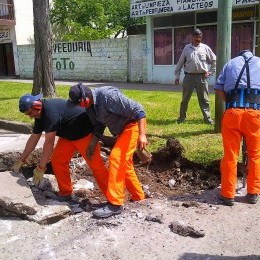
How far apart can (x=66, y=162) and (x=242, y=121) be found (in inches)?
81.6

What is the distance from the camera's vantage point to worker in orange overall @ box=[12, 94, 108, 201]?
433 cm

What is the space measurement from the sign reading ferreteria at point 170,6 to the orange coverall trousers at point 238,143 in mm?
10211

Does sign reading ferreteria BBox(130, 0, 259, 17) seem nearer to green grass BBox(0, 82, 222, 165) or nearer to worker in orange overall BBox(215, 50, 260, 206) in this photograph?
green grass BBox(0, 82, 222, 165)

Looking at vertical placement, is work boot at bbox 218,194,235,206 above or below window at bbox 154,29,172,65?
below

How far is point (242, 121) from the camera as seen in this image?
4.21m

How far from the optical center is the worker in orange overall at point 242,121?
13.8 ft

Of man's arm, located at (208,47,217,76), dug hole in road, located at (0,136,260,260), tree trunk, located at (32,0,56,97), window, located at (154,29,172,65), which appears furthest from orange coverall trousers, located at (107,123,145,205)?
window, located at (154,29,172,65)

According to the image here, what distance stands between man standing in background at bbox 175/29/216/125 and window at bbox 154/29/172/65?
9.41m

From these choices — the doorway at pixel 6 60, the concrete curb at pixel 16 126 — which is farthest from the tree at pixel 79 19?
the concrete curb at pixel 16 126

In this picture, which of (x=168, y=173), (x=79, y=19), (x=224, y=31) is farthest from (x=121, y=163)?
(x=79, y=19)

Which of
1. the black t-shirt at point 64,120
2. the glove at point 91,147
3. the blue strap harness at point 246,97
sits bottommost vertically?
the glove at point 91,147

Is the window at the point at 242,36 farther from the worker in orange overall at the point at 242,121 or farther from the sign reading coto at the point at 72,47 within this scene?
the worker in orange overall at the point at 242,121

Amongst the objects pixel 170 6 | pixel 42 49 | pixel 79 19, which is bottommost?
pixel 42 49

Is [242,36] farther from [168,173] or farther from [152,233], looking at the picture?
[152,233]
